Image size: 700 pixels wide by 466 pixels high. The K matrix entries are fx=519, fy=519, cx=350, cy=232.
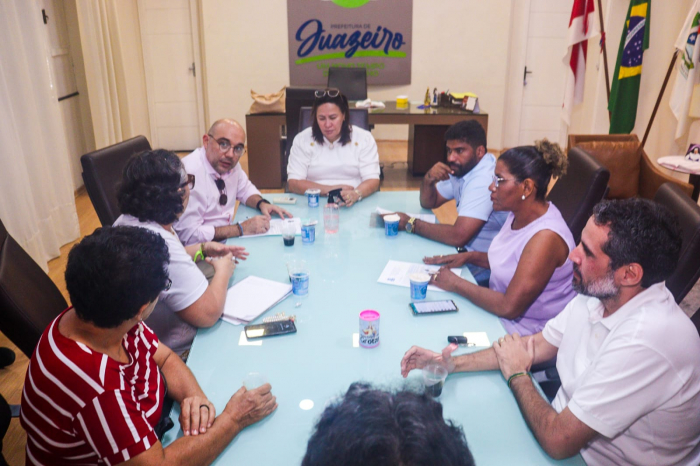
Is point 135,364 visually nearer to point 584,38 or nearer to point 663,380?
point 663,380

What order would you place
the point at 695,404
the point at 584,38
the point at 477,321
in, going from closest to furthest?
the point at 695,404 < the point at 477,321 < the point at 584,38

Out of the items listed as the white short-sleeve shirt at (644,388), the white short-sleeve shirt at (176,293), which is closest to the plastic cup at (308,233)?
the white short-sleeve shirt at (176,293)

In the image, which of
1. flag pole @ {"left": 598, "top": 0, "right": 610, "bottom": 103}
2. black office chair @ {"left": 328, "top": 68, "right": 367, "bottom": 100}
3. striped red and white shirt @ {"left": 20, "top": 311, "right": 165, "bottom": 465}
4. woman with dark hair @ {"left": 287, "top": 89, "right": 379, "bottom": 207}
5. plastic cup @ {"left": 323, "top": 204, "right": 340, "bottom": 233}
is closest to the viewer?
striped red and white shirt @ {"left": 20, "top": 311, "right": 165, "bottom": 465}

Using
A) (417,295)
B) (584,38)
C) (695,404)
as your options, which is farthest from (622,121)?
(695,404)

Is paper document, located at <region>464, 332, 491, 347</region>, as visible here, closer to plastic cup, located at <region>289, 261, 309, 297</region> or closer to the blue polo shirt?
plastic cup, located at <region>289, 261, 309, 297</region>

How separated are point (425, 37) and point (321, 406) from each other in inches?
263

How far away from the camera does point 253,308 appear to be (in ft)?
5.85

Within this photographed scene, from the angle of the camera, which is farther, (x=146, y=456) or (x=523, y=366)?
(x=523, y=366)

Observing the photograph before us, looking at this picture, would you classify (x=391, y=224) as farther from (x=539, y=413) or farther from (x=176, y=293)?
(x=539, y=413)

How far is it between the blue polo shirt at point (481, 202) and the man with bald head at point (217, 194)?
931 mm

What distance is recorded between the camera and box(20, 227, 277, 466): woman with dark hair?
1.08m

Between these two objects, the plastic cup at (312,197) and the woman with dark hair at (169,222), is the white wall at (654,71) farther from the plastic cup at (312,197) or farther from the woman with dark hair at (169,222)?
the woman with dark hair at (169,222)

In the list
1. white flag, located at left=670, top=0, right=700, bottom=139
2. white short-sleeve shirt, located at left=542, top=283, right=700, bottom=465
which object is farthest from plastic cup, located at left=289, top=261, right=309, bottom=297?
white flag, located at left=670, top=0, right=700, bottom=139

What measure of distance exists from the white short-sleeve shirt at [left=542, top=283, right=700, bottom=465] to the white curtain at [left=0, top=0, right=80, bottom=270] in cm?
353
